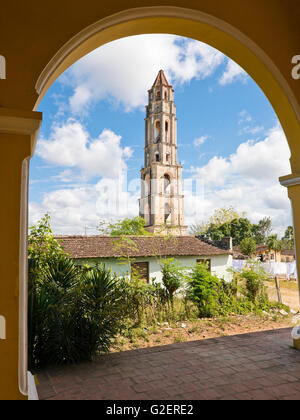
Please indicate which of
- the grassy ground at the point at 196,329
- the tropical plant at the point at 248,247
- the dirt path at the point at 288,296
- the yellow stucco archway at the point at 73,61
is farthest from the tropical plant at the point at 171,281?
the tropical plant at the point at 248,247

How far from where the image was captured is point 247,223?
35.3m

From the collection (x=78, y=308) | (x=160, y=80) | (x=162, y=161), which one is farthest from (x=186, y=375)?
(x=160, y=80)

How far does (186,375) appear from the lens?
9.75 feet

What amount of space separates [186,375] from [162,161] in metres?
37.0

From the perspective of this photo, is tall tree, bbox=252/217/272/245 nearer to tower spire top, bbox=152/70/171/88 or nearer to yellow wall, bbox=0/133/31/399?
tower spire top, bbox=152/70/171/88

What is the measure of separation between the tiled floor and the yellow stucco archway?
954 mm

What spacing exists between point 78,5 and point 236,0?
5.33 ft

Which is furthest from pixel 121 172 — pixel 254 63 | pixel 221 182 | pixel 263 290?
pixel 254 63

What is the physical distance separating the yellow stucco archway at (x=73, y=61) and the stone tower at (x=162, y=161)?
35.4 m

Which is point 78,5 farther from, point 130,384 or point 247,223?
point 247,223

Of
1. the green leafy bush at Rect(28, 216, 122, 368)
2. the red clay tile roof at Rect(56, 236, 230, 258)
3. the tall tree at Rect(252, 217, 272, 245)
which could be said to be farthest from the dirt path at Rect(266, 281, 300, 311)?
the tall tree at Rect(252, 217, 272, 245)

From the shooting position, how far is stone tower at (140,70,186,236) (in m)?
39.3

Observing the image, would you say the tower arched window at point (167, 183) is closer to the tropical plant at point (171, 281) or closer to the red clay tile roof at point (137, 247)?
the red clay tile roof at point (137, 247)

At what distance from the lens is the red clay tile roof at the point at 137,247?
38.1ft
